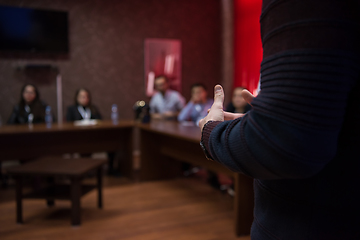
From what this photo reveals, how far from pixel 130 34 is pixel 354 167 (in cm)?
528

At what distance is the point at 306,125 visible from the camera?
0.43 meters

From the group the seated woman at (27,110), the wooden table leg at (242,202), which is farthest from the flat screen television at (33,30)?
the wooden table leg at (242,202)

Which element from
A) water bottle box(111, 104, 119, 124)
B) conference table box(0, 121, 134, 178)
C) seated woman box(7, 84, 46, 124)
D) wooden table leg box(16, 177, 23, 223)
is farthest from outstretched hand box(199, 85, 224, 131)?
seated woman box(7, 84, 46, 124)

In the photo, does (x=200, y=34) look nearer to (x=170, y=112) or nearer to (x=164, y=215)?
(x=170, y=112)

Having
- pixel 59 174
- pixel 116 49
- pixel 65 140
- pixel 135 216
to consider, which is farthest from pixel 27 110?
pixel 135 216

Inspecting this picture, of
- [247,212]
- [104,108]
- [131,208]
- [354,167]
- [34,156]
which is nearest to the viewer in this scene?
[354,167]

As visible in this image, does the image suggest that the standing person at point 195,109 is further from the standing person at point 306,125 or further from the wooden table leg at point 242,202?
the standing person at point 306,125

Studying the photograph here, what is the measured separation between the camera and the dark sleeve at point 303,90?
423 millimetres

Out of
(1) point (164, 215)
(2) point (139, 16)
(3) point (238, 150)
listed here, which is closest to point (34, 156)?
(1) point (164, 215)

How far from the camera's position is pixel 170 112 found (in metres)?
4.97

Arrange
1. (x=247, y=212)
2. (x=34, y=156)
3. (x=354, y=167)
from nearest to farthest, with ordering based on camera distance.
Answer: (x=354, y=167) < (x=247, y=212) < (x=34, y=156)

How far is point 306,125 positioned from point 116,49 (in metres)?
5.20

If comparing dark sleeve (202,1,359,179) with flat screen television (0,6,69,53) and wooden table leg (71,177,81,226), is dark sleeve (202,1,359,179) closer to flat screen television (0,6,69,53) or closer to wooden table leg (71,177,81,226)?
wooden table leg (71,177,81,226)

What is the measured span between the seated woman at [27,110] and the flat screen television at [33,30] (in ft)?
2.65
